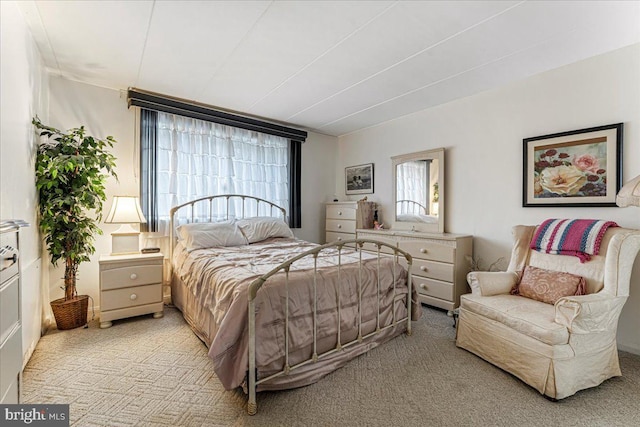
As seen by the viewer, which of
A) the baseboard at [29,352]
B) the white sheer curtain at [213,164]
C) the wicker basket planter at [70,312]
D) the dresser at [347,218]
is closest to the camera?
the baseboard at [29,352]

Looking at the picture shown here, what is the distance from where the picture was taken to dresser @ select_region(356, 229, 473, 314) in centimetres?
306

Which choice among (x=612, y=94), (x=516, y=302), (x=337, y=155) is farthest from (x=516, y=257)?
(x=337, y=155)

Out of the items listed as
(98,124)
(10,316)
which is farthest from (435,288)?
(98,124)

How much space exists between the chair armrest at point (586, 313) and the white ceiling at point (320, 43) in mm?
1897

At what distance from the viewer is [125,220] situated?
286 centimetres

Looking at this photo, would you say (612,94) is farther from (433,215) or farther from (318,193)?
(318,193)

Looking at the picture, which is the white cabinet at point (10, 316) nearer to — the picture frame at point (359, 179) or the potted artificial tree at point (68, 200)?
the potted artificial tree at point (68, 200)

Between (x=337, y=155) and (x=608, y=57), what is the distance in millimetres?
3499

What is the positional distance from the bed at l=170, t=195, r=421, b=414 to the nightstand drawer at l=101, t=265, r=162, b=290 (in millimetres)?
232

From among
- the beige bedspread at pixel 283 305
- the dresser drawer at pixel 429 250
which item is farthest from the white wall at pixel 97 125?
the dresser drawer at pixel 429 250

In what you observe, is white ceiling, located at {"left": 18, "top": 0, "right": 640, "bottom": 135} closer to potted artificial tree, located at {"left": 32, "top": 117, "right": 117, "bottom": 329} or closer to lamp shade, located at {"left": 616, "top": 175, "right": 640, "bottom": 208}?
potted artificial tree, located at {"left": 32, "top": 117, "right": 117, "bottom": 329}

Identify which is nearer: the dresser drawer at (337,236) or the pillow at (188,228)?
the pillow at (188,228)

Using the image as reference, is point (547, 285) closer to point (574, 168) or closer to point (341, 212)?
point (574, 168)

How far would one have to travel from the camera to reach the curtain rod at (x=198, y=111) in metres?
3.13
